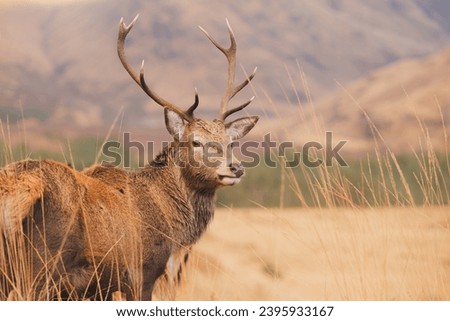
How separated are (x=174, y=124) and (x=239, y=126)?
703mm

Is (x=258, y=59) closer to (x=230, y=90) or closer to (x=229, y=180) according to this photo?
(x=230, y=90)

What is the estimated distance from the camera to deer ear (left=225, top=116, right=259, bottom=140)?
23.7 ft

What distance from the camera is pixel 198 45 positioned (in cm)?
5169

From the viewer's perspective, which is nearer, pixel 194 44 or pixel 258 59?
pixel 258 59

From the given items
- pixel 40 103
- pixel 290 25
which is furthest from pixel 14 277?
pixel 290 25

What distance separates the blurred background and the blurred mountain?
8 centimetres

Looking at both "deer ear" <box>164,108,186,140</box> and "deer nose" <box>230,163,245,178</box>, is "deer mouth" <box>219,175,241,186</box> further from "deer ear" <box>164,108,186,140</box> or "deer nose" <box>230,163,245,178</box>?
"deer ear" <box>164,108,186,140</box>

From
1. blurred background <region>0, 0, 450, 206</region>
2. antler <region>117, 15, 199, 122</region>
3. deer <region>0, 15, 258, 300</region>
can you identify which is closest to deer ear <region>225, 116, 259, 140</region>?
deer <region>0, 15, 258, 300</region>

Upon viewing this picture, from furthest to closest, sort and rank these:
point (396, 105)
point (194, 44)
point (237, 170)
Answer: point (194, 44) → point (396, 105) → point (237, 170)

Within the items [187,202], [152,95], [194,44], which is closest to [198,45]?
[194,44]

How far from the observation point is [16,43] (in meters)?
29.4

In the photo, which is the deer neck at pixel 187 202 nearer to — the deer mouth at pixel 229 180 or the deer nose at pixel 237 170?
the deer mouth at pixel 229 180

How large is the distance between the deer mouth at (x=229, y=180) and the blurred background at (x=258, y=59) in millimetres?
15173
